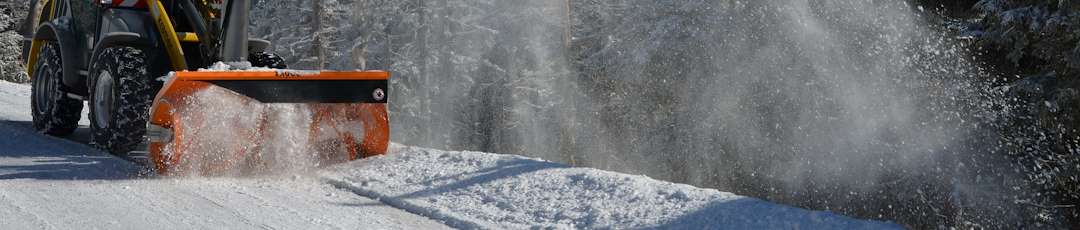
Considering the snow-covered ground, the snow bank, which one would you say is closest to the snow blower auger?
the snow-covered ground

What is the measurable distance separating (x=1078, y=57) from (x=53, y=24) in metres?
8.73

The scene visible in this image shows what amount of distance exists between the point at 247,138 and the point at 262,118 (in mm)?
180

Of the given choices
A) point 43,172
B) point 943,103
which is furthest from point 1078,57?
point 43,172

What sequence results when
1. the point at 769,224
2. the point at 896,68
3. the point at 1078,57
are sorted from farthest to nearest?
the point at 896,68
the point at 1078,57
the point at 769,224

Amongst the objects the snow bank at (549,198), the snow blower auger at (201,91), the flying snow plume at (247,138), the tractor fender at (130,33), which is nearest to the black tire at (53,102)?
the snow blower auger at (201,91)

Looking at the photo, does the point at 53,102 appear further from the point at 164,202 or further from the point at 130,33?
the point at 164,202

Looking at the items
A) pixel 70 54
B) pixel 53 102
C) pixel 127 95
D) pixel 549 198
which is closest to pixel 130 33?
pixel 127 95

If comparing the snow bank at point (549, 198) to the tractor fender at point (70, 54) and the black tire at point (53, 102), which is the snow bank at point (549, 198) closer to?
the tractor fender at point (70, 54)

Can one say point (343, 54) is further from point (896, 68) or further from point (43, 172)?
point (43, 172)

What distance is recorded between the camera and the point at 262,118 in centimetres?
748

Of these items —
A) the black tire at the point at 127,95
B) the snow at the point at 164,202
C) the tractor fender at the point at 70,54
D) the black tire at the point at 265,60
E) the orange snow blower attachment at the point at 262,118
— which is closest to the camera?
the snow at the point at 164,202

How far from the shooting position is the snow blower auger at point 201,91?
705 cm

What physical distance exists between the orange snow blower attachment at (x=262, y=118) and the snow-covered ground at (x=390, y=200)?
0.28m

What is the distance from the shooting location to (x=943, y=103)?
10.4 metres
